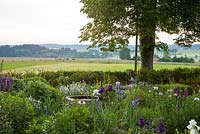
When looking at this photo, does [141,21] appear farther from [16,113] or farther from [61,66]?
[16,113]

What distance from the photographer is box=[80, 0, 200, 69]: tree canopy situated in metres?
21.3

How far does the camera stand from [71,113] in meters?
5.18

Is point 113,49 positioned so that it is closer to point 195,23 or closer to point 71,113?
point 195,23

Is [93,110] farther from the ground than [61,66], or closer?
farther from the ground

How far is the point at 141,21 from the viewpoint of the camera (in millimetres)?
21375

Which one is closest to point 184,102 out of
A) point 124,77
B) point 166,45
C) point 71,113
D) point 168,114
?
point 168,114

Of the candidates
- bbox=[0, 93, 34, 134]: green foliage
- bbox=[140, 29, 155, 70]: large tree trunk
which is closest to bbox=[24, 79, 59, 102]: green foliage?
bbox=[0, 93, 34, 134]: green foliage

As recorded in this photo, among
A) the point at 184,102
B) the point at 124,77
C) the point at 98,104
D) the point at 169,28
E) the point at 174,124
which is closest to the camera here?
the point at 98,104

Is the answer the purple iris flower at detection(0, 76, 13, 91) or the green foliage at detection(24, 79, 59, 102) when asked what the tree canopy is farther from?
the purple iris flower at detection(0, 76, 13, 91)

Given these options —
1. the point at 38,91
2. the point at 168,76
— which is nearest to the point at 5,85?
the point at 38,91

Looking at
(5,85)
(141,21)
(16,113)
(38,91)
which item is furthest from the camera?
(141,21)

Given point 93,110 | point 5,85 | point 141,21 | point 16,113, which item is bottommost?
point 93,110

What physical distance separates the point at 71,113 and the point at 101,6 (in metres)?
17.3

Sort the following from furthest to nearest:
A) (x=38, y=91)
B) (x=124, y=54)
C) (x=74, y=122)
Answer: (x=124, y=54) → (x=38, y=91) → (x=74, y=122)
